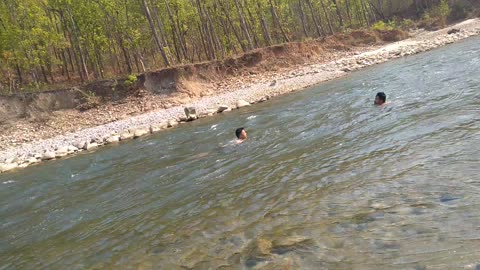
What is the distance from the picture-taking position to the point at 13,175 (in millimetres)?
17703

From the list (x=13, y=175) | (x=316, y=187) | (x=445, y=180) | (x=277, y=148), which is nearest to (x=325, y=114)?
(x=277, y=148)

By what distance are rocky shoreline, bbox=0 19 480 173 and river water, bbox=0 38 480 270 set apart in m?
6.13

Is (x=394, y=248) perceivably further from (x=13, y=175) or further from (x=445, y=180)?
(x=13, y=175)

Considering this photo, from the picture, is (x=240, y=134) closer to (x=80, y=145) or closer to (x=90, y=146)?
(x=90, y=146)

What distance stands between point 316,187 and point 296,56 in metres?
30.1

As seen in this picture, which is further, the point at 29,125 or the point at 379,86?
the point at 29,125

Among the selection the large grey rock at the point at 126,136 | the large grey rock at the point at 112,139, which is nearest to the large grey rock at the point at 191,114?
the large grey rock at the point at 126,136

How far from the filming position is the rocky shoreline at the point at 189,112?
2131 cm

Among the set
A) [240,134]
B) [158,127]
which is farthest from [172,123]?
[240,134]

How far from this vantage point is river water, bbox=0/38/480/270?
494 centimetres

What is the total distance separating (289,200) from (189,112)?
58.0ft

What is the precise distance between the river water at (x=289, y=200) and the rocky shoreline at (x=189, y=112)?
20.1ft

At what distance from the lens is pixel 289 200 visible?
23.1 ft

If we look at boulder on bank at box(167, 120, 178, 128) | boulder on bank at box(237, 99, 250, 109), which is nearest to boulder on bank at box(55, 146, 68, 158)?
boulder on bank at box(167, 120, 178, 128)
